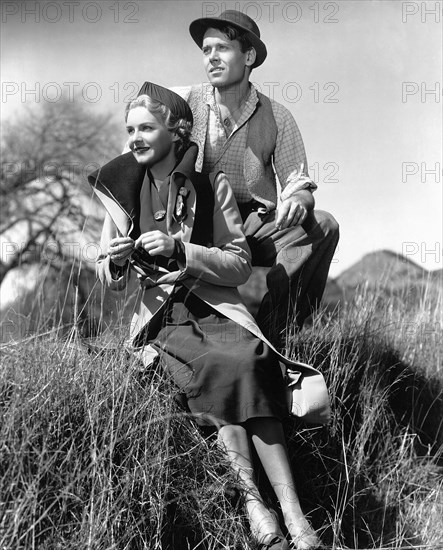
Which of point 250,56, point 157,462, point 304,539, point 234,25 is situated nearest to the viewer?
point 157,462

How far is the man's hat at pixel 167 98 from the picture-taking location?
138 inches

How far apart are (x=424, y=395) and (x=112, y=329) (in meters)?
2.19

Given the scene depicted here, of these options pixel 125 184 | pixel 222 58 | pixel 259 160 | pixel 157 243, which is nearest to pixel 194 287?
pixel 157 243

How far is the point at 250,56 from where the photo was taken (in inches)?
162

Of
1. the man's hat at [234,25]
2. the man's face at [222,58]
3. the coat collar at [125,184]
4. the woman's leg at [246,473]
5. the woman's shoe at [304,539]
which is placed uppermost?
the man's hat at [234,25]

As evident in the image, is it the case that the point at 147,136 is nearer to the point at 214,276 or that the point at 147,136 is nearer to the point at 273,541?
the point at 214,276

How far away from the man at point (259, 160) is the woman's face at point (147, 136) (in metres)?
0.69

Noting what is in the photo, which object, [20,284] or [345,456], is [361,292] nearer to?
[345,456]

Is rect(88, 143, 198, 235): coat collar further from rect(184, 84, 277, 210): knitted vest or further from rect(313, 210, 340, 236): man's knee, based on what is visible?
rect(313, 210, 340, 236): man's knee

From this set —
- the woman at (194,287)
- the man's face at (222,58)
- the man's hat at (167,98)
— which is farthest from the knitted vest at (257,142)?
the man's hat at (167,98)

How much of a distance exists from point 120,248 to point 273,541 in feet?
3.83

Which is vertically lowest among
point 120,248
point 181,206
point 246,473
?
point 246,473

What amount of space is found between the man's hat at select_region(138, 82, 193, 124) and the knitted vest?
24.8 inches

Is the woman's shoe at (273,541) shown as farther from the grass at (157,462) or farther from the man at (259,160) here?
the man at (259,160)
